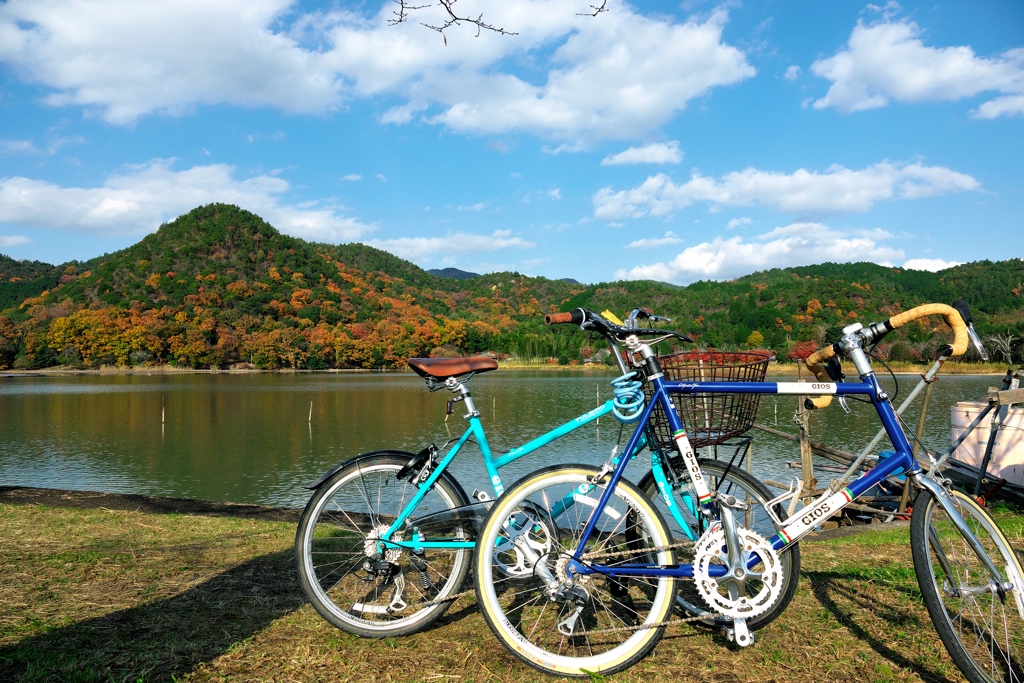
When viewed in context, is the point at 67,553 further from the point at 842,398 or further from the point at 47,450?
the point at 47,450

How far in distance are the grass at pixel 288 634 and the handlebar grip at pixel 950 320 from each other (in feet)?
3.80

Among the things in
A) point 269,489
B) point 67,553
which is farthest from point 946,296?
point 67,553

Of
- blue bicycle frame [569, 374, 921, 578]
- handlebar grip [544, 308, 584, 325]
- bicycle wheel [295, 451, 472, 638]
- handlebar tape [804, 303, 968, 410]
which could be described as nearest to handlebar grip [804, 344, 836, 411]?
handlebar tape [804, 303, 968, 410]

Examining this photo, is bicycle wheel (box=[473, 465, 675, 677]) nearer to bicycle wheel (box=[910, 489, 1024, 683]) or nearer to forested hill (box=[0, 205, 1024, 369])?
bicycle wheel (box=[910, 489, 1024, 683])

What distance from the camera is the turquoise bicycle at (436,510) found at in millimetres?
2623

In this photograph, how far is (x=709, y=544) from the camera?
240 centimetres

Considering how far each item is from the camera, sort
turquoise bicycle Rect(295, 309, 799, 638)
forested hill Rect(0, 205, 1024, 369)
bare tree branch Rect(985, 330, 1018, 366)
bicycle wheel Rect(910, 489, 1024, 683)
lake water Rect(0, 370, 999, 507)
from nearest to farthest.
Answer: bicycle wheel Rect(910, 489, 1024, 683) < turquoise bicycle Rect(295, 309, 799, 638) < bare tree branch Rect(985, 330, 1018, 366) < lake water Rect(0, 370, 999, 507) < forested hill Rect(0, 205, 1024, 369)

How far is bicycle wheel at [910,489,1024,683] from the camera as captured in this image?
2.11 m

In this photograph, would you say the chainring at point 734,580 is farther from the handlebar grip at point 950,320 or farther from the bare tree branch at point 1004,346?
the bare tree branch at point 1004,346

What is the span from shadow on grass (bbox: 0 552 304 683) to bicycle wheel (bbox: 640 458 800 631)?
1805 mm

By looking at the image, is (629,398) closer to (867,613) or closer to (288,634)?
(867,613)

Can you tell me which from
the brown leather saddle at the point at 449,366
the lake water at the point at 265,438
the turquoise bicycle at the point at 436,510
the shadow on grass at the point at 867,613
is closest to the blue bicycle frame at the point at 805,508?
the turquoise bicycle at the point at 436,510

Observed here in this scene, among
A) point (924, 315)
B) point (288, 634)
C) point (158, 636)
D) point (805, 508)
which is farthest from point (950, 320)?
point (158, 636)

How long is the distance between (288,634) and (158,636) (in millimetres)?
509
